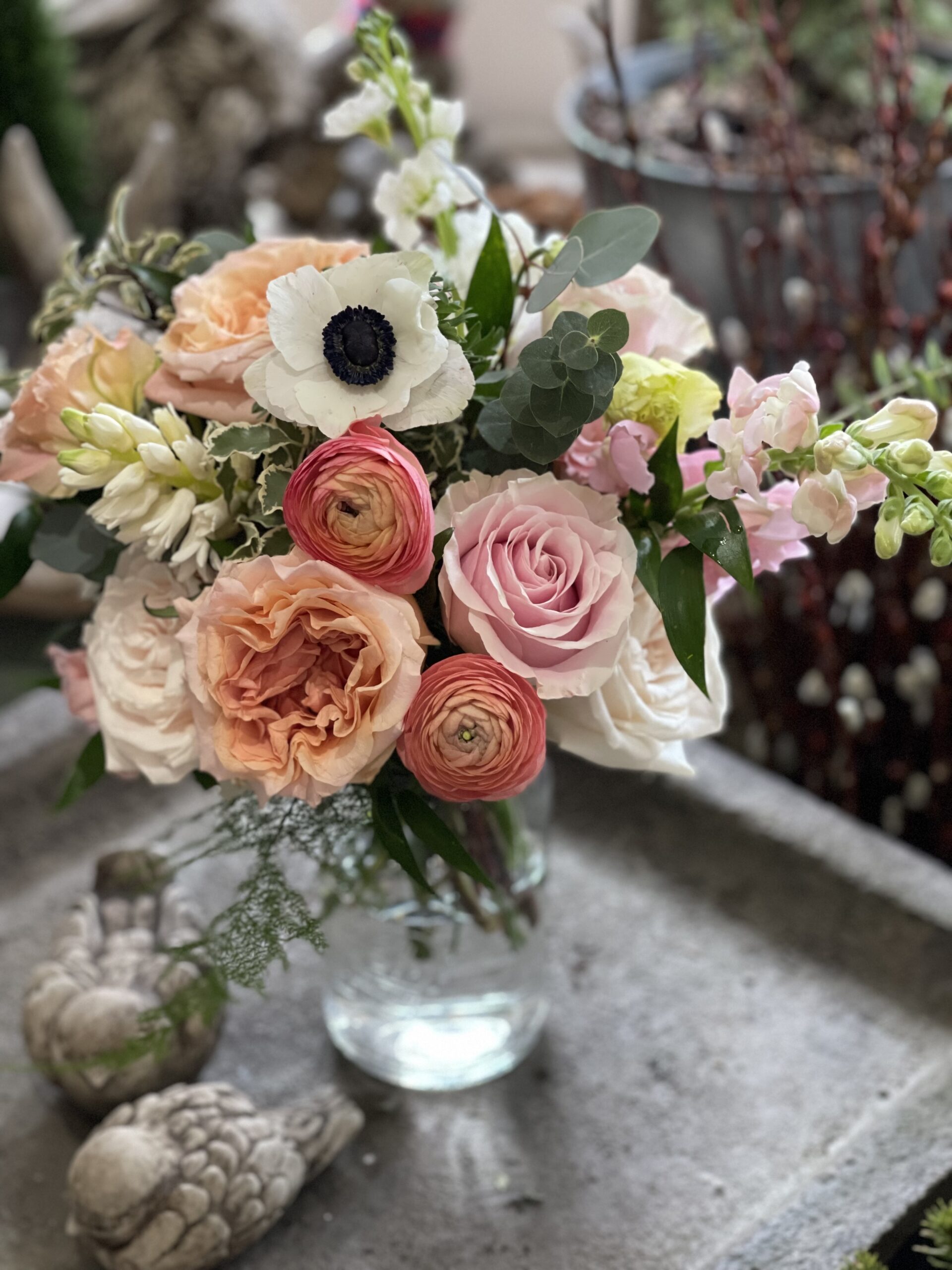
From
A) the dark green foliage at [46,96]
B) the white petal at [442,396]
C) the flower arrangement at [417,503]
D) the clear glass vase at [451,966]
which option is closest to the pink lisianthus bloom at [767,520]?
the flower arrangement at [417,503]

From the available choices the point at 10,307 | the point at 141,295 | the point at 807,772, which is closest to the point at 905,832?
the point at 807,772

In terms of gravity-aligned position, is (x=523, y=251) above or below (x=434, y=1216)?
above

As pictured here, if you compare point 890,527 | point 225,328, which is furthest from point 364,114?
point 890,527

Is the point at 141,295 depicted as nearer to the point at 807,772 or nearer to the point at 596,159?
the point at 807,772

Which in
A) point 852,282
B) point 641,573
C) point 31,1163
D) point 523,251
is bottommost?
point 31,1163

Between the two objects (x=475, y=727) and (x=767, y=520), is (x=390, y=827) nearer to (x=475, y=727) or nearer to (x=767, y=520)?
(x=475, y=727)

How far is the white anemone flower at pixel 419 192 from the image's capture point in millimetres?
695

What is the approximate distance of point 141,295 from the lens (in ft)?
2.39

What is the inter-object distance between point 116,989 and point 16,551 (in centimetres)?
32

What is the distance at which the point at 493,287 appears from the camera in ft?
2.18

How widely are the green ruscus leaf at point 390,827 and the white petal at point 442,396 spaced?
19cm

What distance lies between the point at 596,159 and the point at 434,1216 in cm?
124

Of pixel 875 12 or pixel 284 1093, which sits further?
pixel 875 12

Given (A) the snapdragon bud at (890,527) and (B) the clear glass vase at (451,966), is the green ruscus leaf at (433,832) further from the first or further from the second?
(A) the snapdragon bud at (890,527)
